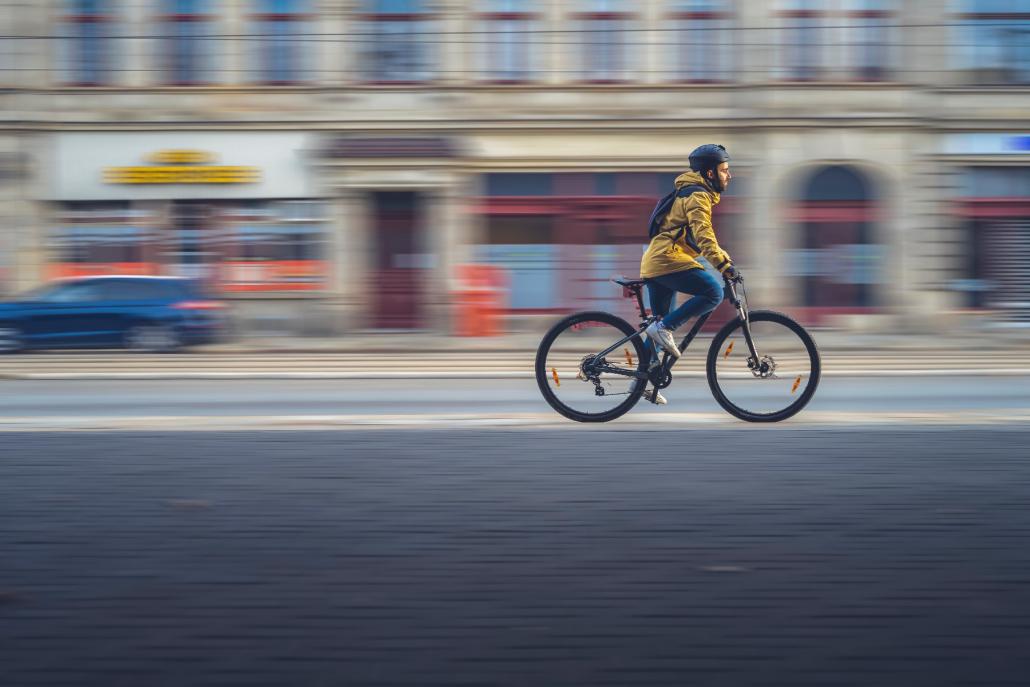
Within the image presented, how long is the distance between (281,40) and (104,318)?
6.83 m

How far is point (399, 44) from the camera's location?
22453 mm

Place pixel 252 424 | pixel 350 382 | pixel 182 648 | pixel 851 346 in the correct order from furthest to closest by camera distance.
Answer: pixel 851 346, pixel 350 382, pixel 252 424, pixel 182 648

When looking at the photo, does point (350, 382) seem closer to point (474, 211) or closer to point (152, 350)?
point (152, 350)

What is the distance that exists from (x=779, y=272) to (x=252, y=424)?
626 inches

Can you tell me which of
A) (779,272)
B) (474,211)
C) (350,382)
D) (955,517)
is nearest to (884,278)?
(779,272)

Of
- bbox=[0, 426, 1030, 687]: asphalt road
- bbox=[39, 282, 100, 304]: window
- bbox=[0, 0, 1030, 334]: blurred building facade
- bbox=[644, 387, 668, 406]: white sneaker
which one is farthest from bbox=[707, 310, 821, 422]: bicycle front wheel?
bbox=[0, 0, 1030, 334]: blurred building facade

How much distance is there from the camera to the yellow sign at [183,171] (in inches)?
884

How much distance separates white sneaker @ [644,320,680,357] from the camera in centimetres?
724

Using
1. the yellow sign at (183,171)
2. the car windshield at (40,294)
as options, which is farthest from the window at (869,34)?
the car windshield at (40,294)

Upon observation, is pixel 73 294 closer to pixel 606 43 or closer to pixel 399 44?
pixel 399 44

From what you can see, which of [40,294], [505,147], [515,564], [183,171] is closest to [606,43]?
[505,147]

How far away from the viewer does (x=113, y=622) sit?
3.53 meters

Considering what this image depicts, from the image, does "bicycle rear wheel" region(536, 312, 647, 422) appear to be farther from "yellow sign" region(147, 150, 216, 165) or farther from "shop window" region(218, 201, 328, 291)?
"yellow sign" region(147, 150, 216, 165)

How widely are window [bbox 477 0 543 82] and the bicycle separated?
51.3 feet
